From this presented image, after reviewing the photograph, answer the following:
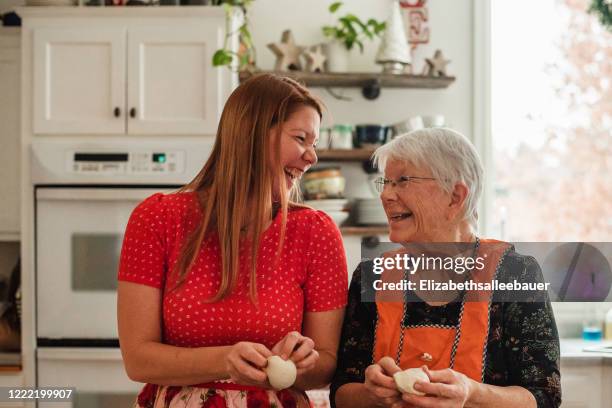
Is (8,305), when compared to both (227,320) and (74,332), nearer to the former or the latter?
(74,332)

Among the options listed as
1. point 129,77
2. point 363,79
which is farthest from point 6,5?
point 363,79

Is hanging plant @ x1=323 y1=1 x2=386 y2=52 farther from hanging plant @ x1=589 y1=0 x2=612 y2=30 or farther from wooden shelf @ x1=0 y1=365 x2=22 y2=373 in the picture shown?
wooden shelf @ x1=0 y1=365 x2=22 y2=373

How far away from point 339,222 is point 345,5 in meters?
0.97

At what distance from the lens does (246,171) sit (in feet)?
4.55

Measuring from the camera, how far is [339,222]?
2.94m

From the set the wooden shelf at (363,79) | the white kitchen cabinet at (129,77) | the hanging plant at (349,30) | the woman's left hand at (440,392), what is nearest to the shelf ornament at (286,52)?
the wooden shelf at (363,79)

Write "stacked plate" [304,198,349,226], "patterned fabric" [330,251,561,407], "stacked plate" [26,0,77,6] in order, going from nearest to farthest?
"patterned fabric" [330,251,561,407] < "stacked plate" [26,0,77,6] < "stacked plate" [304,198,349,226]

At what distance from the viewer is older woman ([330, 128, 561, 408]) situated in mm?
1341

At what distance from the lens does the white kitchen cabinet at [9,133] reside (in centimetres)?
293

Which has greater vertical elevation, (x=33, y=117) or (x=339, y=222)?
(x=33, y=117)

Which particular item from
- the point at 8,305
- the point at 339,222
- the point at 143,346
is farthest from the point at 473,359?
the point at 8,305

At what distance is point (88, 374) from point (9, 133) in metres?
1.04

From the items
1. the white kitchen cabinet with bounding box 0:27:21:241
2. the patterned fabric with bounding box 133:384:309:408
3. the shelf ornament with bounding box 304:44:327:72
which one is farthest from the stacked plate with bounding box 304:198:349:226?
the patterned fabric with bounding box 133:384:309:408

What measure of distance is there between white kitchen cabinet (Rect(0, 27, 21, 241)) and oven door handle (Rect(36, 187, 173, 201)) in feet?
1.04
